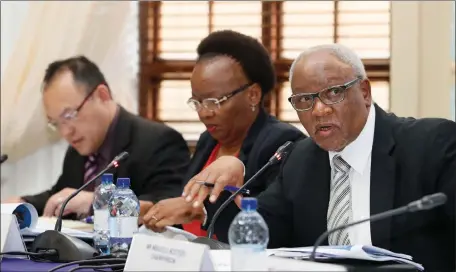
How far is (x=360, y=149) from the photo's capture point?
8.32ft

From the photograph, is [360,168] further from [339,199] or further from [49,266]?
[49,266]

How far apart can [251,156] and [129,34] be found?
196cm

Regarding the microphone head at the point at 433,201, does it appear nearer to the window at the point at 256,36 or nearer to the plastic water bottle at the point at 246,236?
the plastic water bottle at the point at 246,236

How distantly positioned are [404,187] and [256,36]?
7.96 ft

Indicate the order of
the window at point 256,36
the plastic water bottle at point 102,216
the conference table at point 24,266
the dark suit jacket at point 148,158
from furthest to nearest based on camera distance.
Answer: the window at point 256,36 → the dark suit jacket at point 148,158 → the plastic water bottle at point 102,216 → the conference table at point 24,266

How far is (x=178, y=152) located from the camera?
3775 millimetres

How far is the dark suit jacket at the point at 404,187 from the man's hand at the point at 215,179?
0.47 ft

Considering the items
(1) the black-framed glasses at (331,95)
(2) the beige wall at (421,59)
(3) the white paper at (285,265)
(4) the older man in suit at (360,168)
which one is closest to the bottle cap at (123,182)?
(4) the older man in suit at (360,168)

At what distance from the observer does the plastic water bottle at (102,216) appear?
255 cm

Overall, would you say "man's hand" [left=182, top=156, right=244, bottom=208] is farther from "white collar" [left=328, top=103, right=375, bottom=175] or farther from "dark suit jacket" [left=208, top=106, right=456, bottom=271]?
"white collar" [left=328, top=103, right=375, bottom=175]

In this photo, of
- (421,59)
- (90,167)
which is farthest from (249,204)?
(421,59)

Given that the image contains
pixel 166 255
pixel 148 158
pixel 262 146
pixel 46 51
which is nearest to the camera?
pixel 166 255

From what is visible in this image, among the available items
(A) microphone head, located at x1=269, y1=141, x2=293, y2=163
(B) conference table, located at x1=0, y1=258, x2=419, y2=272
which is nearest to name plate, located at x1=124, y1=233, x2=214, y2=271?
(B) conference table, located at x1=0, y1=258, x2=419, y2=272

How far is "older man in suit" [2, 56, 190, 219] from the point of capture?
3.68 metres
